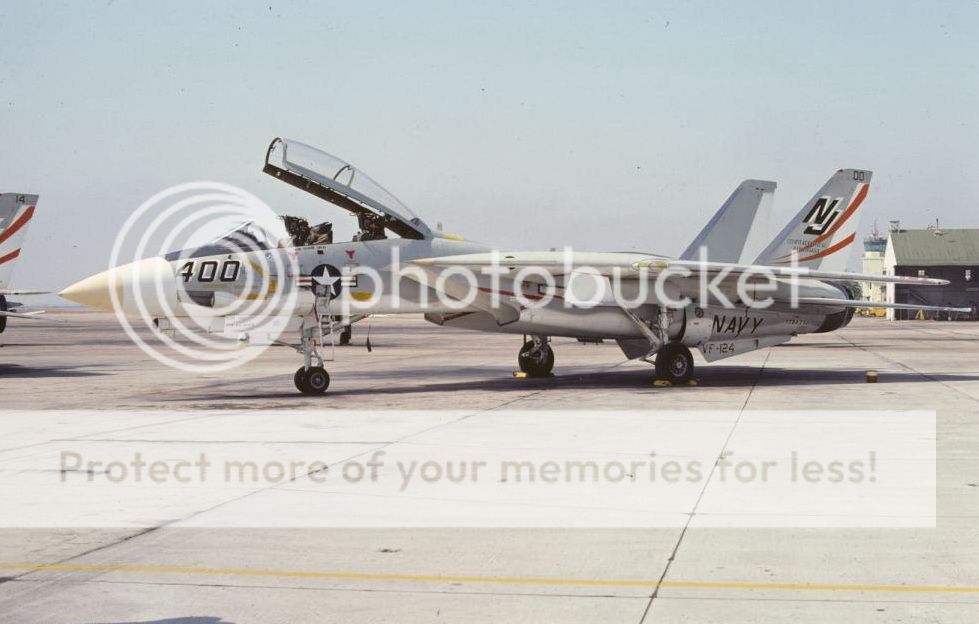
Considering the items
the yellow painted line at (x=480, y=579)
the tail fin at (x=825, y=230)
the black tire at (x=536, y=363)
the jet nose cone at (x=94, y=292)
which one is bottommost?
the black tire at (x=536, y=363)

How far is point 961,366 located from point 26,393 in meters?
20.1

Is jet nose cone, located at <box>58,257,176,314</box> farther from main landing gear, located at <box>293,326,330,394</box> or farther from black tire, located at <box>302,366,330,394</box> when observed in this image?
black tire, located at <box>302,366,330,394</box>

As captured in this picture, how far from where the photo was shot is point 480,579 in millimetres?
5961

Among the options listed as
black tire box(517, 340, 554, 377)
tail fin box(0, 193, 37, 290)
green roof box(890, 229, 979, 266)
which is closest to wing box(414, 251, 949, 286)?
black tire box(517, 340, 554, 377)

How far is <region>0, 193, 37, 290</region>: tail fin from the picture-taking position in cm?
2669

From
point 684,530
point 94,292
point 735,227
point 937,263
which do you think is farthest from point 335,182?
point 937,263

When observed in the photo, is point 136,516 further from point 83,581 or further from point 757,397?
point 757,397

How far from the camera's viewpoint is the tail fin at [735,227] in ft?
77.2

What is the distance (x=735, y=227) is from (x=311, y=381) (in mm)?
10522

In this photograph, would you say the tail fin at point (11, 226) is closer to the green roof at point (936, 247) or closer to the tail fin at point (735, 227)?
the tail fin at point (735, 227)

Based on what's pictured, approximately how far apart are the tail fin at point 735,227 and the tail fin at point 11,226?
1643 cm

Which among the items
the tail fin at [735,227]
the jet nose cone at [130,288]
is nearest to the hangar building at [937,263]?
the tail fin at [735,227]

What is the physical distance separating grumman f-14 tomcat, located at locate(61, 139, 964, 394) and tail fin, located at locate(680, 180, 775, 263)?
2.97 ft

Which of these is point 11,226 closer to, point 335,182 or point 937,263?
point 335,182
